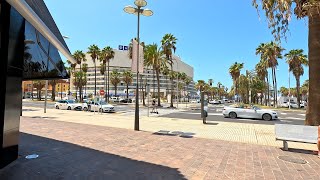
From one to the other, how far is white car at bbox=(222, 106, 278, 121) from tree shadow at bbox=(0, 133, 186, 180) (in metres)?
18.1

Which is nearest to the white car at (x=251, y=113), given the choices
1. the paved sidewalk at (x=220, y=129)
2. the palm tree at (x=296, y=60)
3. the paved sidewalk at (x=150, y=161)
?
the paved sidewalk at (x=220, y=129)

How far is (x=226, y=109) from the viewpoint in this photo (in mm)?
24875

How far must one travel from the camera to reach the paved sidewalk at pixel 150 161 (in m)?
6.11

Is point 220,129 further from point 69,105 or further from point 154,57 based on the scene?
point 154,57

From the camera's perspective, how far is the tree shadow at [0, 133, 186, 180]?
5898 millimetres

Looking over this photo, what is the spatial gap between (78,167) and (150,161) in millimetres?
1909

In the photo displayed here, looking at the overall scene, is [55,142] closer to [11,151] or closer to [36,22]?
[11,151]

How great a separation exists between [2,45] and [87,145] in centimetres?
468

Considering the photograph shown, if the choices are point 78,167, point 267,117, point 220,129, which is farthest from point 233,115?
point 78,167

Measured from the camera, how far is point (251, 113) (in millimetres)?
→ 23547

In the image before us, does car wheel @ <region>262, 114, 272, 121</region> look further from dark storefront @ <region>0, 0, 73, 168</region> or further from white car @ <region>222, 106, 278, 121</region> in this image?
dark storefront @ <region>0, 0, 73, 168</region>

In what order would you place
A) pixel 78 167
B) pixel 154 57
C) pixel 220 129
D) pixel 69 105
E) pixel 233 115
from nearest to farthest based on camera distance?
pixel 78 167 → pixel 220 129 → pixel 233 115 → pixel 69 105 → pixel 154 57

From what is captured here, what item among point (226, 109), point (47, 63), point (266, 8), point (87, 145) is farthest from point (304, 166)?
point (226, 109)

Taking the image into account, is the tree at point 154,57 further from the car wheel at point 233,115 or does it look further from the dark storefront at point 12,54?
the dark storefront at point 12,54
